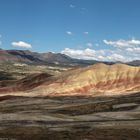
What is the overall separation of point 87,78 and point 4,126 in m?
113

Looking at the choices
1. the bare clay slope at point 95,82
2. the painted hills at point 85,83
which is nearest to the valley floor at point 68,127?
the painted hills at point 85,83

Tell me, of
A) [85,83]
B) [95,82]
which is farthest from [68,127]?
[95,82]

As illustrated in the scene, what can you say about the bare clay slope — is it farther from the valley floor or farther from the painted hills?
the valley floor

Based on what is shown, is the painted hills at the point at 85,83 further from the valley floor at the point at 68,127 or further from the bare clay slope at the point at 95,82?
the valley floor at the point at 68,127

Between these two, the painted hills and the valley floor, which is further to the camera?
the painted hills

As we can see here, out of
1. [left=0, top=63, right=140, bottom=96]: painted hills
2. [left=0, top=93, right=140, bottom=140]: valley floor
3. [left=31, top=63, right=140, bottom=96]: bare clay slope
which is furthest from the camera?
[left=31, top=63, right=140, bottom=96]: bare clay slope

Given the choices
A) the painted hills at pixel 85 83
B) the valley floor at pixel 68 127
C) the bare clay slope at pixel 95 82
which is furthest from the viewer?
the bare clay slope at pixel 95 82

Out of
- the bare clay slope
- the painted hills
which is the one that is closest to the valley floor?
the painted hills

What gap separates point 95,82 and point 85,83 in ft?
16.7

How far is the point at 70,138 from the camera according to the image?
5706 cm

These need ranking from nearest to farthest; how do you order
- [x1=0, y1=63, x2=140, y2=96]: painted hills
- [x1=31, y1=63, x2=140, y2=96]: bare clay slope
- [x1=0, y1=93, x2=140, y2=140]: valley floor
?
1. [x1=0, y1=93, x2=140, y2=140]: valley floor
2. [x1=0, y1=63, x2=140, y2=96]: painted hills
3. [x1=31, y1=63, x2=140, y2=96]: bare clay slope

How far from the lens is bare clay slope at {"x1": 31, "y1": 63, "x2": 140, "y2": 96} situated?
554 ft

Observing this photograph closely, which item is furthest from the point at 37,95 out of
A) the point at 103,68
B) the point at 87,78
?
the point at 103,68

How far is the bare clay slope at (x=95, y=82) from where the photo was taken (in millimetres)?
168837
